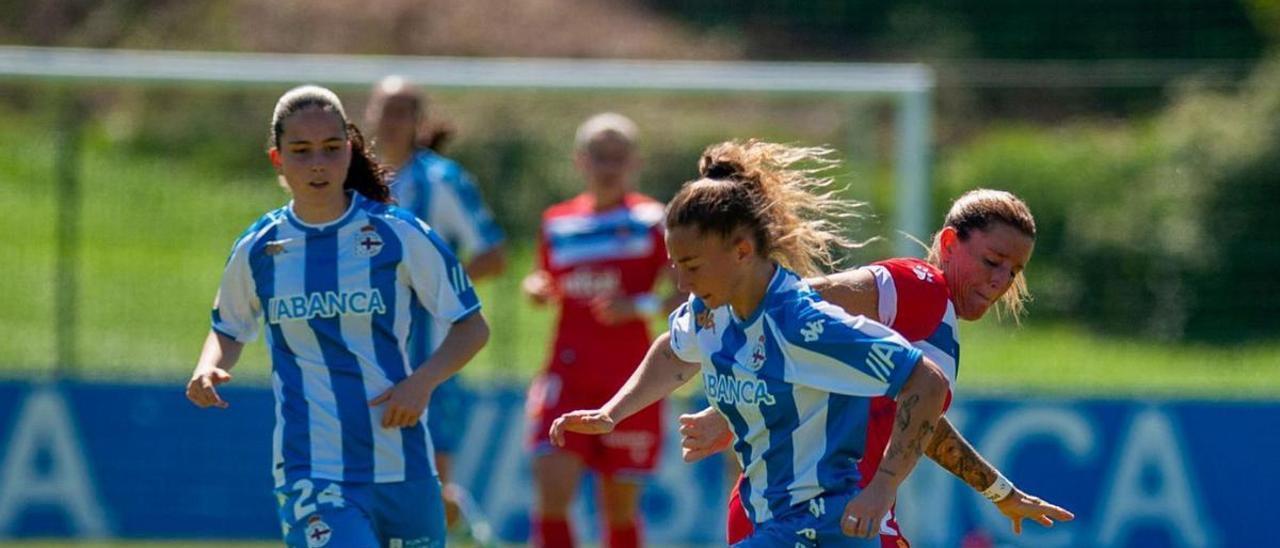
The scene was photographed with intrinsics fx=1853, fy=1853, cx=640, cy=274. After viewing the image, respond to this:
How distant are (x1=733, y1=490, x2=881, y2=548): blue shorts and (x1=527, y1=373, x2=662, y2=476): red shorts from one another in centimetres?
359

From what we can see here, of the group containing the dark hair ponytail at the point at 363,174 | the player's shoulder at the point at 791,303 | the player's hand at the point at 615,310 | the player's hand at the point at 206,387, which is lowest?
the player's hand at the point at 615,310

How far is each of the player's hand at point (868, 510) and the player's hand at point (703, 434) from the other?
55 cm

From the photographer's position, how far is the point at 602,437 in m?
7.64

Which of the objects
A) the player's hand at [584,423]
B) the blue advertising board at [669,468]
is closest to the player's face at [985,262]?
the player's hand at [584,423]

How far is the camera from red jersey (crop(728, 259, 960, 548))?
415 centimetres

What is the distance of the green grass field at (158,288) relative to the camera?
35.6 feet

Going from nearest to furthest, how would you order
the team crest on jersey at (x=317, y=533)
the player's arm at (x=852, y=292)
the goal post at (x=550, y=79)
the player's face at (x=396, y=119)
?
1. the player's arm at (x=852, y=292)
2. the team crest on jersey at (x=317, y=533)
3. the player's face at (x=396, y=119)
4. the goal post at (x=550, y=79)

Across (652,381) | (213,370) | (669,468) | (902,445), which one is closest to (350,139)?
(213,370)

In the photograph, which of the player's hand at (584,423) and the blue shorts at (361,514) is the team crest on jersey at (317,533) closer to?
the blue shorts at (361,514)

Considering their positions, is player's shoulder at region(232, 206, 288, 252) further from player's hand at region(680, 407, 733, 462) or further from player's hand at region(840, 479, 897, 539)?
player's hand at region(840, 479, 897, 539)

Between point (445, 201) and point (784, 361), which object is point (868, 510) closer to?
point (784, 361)

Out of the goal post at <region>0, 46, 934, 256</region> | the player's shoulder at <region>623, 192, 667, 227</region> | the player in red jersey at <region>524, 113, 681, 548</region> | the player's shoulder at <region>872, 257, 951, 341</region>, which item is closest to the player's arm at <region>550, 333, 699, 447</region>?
the player's shoulder at <region>872, 257, 951, 341</region>

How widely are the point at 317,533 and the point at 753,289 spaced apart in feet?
4.30

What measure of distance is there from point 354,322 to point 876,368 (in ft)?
4.85
